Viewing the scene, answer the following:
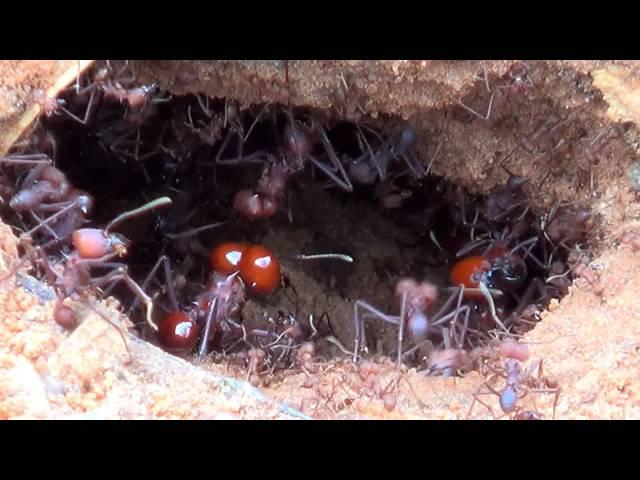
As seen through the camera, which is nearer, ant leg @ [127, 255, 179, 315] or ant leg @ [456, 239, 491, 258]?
ant leg @ [127, 255, 179, 315]

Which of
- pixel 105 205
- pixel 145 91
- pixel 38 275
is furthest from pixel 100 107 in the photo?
pixel 38 275

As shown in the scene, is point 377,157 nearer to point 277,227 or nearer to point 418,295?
point 418,295

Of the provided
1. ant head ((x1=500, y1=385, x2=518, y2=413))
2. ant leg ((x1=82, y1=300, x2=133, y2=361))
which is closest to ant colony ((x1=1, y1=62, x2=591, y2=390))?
ant leg ((x1=82, y1=300, x2=133, y2=361))

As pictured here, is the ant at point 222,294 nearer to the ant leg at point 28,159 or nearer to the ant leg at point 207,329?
the ant leg at point 207,329

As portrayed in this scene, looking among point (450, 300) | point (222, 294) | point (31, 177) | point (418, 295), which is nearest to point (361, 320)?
point (418, 295)

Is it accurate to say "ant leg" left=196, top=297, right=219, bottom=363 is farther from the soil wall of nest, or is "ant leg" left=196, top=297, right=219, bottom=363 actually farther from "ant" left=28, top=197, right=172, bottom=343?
"ant" left=28, top=197, right=172, bottom=343

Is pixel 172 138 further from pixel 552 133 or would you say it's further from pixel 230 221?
pixel 552 133
